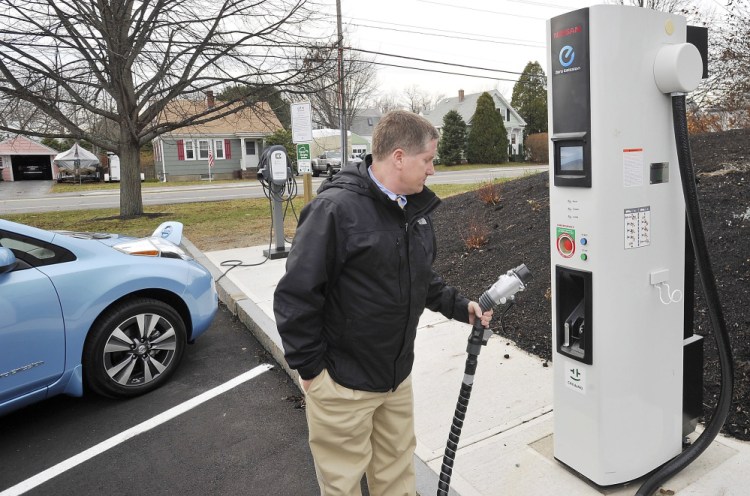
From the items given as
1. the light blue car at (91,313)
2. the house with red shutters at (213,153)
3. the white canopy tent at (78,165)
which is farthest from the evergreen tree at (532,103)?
the light blue car at (91,313)

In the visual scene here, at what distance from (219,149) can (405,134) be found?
38.8 metres

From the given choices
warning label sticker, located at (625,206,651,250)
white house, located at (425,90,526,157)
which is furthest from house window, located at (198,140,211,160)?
warning label sticker, located at (625,206,651,250)

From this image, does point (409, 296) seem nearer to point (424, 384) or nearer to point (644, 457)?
point (644, 457)

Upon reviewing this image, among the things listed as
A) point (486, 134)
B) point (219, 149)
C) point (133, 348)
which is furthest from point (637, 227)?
point (486, 134)

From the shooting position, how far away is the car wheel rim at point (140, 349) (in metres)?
3.87

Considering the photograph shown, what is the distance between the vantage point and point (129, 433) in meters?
3.59

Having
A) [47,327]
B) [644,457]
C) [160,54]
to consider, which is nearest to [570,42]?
[644,457]

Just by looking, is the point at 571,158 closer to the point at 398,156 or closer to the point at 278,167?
the point at 398,156

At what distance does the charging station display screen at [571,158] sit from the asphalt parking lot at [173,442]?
209 centimetres

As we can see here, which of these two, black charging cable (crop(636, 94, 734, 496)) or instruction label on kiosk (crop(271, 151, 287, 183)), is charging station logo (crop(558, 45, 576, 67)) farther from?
instruction label on kiosk (crop(271, 151, 287, 183))

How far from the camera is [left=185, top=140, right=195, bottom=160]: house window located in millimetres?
37641

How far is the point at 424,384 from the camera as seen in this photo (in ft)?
12.7

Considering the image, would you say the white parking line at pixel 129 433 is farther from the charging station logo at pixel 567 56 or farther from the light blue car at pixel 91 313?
the charging station logo at pixel 567 56

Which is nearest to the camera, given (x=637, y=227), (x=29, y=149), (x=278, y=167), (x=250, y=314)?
(x=637, y=227)
